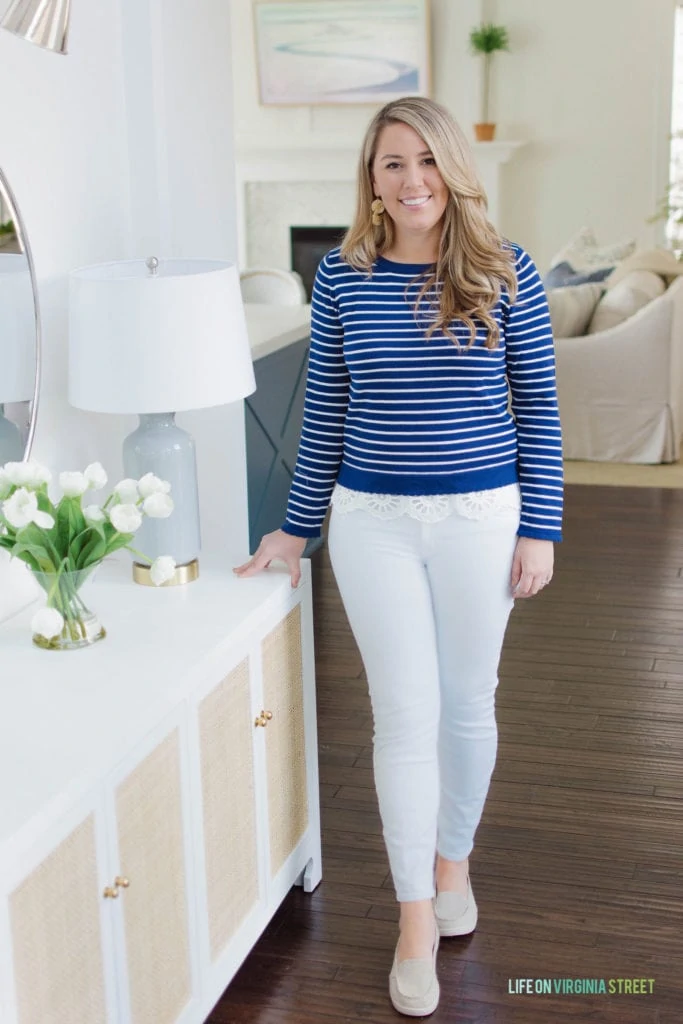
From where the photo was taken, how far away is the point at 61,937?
1646 millimetres

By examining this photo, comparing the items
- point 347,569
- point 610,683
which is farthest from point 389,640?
point 610,683

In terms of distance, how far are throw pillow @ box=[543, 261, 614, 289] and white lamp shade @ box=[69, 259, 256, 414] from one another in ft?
16.3

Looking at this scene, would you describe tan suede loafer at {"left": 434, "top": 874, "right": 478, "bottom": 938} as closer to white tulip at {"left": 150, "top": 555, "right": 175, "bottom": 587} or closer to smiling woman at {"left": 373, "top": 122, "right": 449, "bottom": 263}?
white tulip at {"left": 150, "top": 555, "right": 175, "bottom": 587}

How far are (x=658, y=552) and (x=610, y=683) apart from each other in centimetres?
137

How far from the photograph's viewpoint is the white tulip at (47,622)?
200cm

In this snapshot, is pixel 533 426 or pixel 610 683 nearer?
pixel 533 426

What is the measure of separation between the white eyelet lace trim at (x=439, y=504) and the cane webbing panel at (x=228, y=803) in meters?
0.35

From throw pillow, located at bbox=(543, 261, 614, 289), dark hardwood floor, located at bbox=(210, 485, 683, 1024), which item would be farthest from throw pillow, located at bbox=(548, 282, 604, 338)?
dark hardwood floor, located at bbox=(210, 485, 683, 1024)

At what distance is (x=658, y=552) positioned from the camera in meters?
4.94

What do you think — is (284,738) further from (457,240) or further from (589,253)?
(589,253)

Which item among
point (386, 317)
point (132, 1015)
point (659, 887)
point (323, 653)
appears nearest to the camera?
point (132, 1015)

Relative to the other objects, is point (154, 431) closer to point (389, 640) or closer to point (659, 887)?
point (389, 640)

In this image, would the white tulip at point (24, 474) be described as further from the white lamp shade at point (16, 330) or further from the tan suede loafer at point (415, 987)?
the tan suede loafer at point (415, 987)

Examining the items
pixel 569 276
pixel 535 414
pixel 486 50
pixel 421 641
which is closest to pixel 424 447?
pixel 535 414
